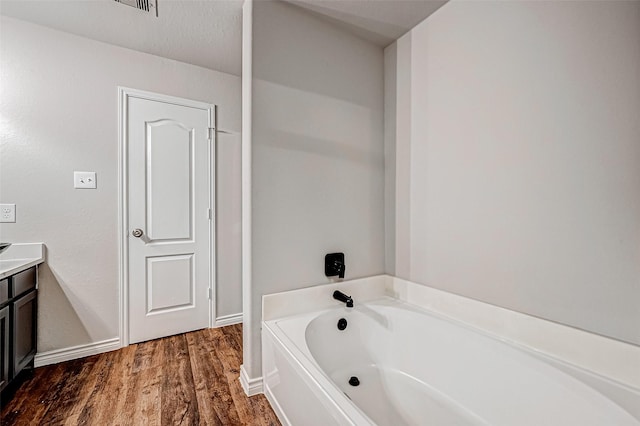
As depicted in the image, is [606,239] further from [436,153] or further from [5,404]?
[5,404]

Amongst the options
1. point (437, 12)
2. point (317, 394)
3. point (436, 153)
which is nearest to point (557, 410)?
point (317, 394)

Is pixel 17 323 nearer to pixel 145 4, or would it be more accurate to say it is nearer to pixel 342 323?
pixel 342 323

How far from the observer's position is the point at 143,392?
1.68m

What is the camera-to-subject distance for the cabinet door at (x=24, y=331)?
5.42 feet

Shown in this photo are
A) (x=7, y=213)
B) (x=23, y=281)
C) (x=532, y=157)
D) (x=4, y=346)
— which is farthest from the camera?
(x=7, y=213)

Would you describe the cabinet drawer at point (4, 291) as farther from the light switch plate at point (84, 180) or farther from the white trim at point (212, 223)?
the white trim at point (212, 223)

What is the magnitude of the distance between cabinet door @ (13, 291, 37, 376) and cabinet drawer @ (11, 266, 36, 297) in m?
0.05

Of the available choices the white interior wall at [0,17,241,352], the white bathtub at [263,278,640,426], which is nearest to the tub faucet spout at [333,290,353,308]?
the white bathtub at [263,278,640,426]

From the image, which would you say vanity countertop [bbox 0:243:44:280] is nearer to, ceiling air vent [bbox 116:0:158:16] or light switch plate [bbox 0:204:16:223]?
light switch plate [bbox 0:204:16:223]

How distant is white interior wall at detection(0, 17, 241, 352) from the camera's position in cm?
190

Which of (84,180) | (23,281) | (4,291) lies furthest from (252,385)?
(84,180)

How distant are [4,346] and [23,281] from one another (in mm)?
399

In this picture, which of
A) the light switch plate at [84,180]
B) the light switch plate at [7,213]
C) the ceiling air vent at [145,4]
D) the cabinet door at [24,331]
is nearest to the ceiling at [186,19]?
the ceiling air vent at [145,4]

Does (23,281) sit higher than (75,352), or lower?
higher
